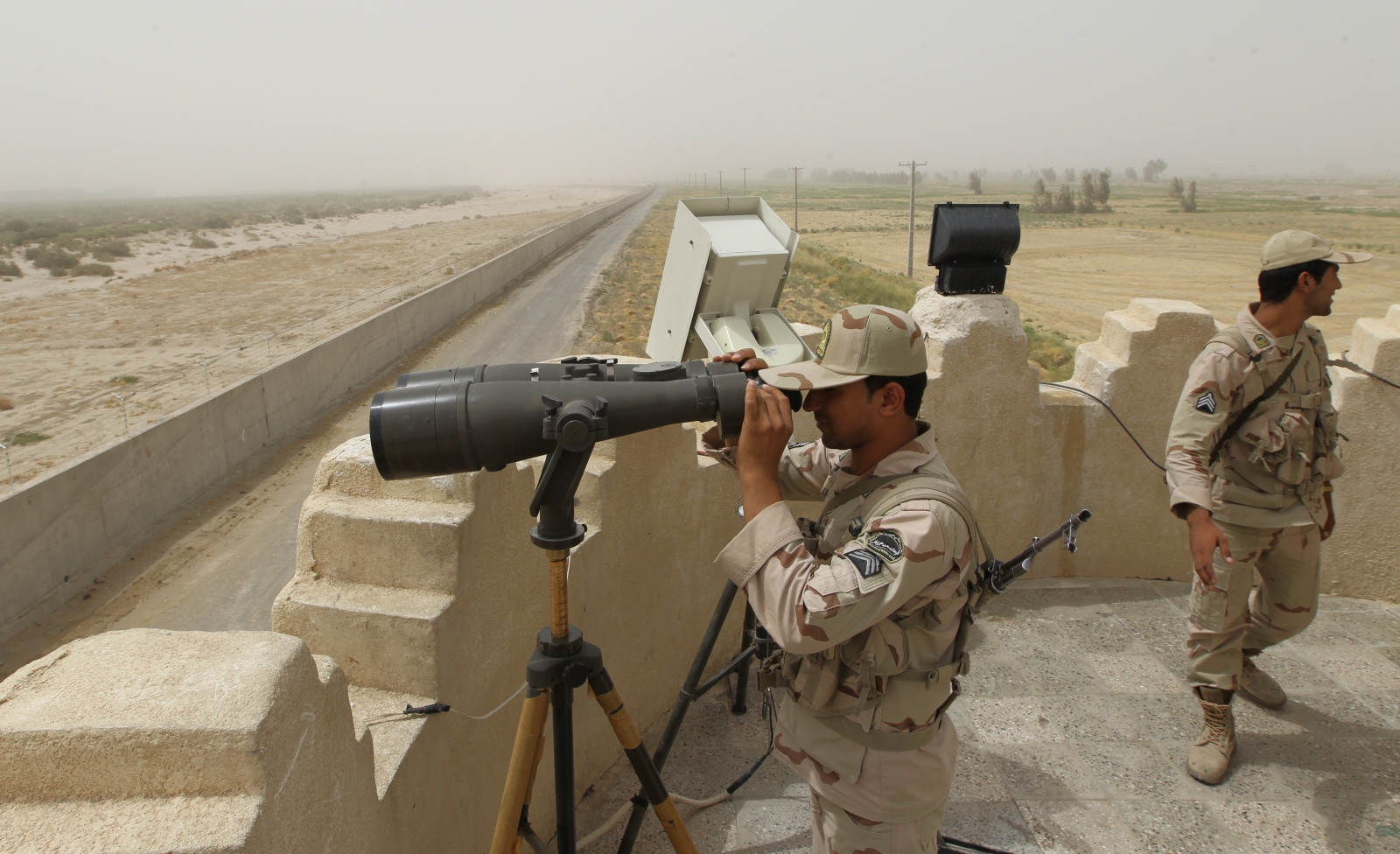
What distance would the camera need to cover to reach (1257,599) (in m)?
3.50

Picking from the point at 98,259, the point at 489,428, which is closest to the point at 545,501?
the point at 489,428

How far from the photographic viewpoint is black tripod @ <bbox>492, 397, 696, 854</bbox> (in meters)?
1.72

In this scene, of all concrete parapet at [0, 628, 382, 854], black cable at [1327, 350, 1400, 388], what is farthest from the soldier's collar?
concrete parapet at [0, 628, 382, 854]

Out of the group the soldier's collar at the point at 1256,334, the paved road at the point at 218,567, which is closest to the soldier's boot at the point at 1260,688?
the soldier's collar at the point at 1256,334

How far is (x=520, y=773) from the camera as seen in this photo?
73.5 inches

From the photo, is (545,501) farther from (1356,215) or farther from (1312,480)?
(1356,215)

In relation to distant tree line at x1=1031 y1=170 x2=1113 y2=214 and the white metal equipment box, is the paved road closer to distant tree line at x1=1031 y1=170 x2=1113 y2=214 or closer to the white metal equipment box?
the white metal equipment box

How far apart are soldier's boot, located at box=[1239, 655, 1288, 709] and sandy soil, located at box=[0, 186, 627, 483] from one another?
40.2 feet

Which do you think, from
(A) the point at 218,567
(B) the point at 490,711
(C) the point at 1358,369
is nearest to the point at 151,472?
(A) the point at 218,567

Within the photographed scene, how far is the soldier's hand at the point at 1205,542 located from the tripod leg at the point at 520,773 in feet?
7.29

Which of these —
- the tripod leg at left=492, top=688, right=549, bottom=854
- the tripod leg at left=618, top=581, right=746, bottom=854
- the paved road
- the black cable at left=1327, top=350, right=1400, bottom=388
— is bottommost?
the paved road

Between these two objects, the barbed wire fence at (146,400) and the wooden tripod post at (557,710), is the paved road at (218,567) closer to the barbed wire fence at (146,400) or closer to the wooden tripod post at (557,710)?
the barbed wire fence at (146,400)

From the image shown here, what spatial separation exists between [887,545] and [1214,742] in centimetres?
235

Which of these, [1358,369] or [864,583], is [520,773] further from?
[1358,369]
